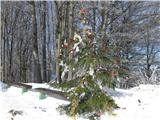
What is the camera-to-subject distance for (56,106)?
9.46 m

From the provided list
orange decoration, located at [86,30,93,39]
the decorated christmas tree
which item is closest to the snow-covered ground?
the decorated christmas tree

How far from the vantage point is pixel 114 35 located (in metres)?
23.1

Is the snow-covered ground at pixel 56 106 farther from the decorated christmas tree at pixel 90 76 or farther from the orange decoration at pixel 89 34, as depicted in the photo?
the orange decoration at pixel 89 34

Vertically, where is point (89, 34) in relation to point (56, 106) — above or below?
above

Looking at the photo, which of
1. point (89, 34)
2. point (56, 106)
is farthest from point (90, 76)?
point (56, 106)

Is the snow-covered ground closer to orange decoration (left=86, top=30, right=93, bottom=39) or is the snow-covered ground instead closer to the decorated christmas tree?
the decorated christmas tree

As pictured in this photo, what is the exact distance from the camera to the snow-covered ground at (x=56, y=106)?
332 inches

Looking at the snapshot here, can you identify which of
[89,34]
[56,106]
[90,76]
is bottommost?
[56,106]

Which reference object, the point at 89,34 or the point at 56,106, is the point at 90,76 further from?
the point at 56,106

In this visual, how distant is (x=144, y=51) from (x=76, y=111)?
26232mm

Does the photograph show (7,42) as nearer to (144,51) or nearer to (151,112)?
(144,51)

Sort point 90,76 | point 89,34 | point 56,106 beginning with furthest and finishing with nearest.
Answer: point 56,106 < point 89,34 < point 90,76

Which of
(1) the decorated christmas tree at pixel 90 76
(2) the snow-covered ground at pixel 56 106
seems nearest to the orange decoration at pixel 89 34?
(1) the decorated christmas tree at pixel 90 76

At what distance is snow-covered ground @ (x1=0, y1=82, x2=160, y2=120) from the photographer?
843cm
